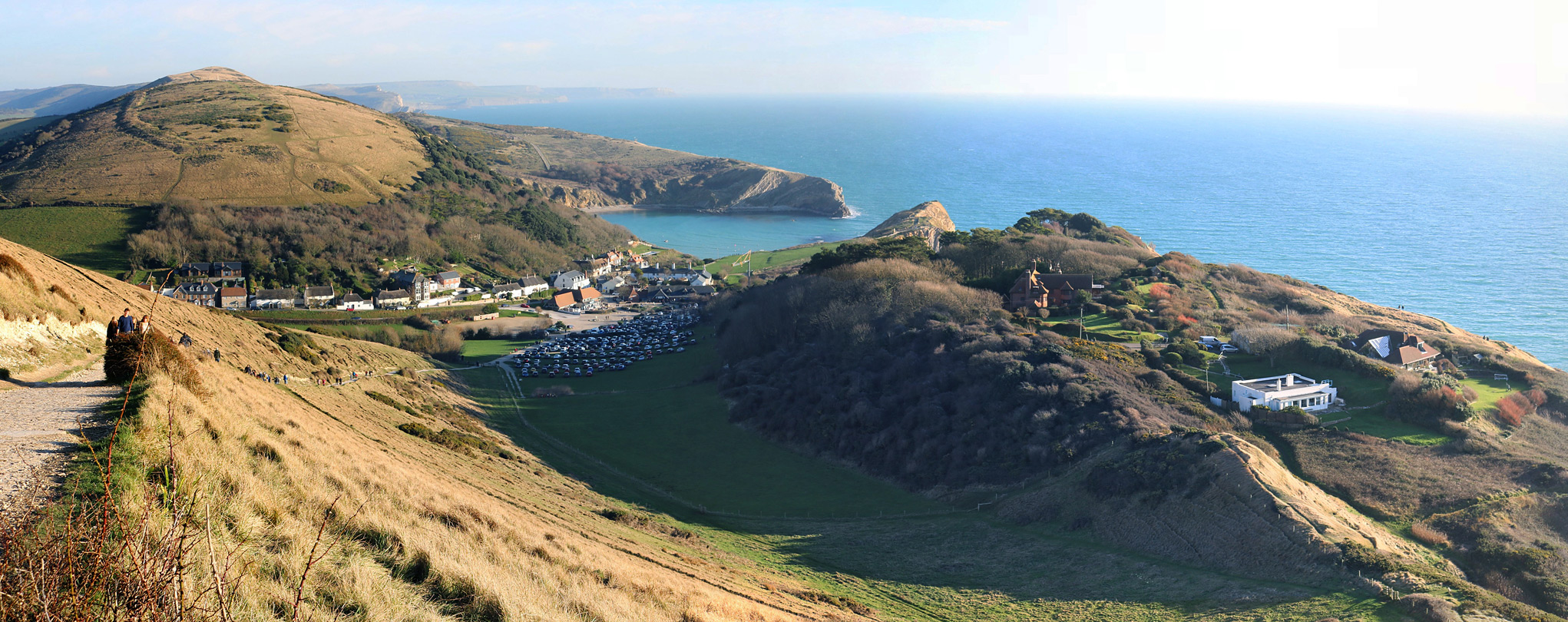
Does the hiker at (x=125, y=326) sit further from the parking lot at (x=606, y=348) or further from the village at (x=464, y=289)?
the village at (x=464, y=289)

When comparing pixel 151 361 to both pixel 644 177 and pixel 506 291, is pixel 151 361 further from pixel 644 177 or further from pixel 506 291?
pixel 644 177

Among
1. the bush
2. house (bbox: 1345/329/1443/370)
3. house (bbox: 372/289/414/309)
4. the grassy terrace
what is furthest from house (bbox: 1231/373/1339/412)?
house (bbox: 372/289/414/309)

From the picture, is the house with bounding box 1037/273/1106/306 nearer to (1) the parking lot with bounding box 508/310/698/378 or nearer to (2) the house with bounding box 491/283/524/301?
(1) the parking lot with bounding box 508/310/698/378

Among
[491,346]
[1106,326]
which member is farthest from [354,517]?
[491,346]

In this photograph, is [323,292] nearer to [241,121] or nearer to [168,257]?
[168,257]

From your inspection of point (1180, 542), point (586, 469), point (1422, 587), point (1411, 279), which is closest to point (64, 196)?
point (586, 469)
